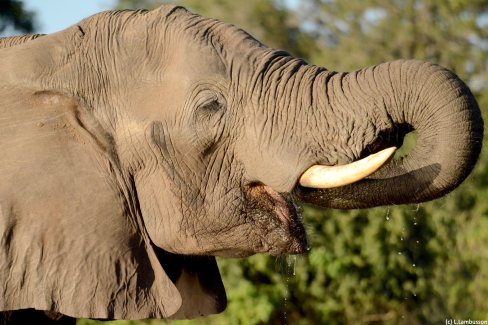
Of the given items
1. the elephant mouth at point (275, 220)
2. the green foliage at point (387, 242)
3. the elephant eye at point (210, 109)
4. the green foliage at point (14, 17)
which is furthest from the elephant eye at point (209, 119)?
the green foliage at point (14, 17)

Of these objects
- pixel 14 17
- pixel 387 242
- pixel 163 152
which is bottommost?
pixel 163 152

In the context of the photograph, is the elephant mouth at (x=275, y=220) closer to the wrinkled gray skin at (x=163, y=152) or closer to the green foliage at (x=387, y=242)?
the wrinkled gray skin at (x=163, y=152)

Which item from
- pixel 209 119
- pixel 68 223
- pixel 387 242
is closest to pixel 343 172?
pixel 209 119

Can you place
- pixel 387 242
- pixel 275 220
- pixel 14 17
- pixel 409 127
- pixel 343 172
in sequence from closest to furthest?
pixel 343 172, pixel 409 127, pixel 275 220, pixel 387 242, pixel 14 17

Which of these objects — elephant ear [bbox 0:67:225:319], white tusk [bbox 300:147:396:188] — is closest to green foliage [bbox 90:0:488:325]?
elephant ear [bbox 0:67:225:319]

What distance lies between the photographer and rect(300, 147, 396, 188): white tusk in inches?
153

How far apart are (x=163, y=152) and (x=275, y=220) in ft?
1.48

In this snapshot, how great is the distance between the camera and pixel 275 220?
4.27 meters

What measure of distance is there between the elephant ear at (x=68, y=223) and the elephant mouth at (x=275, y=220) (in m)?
0.39

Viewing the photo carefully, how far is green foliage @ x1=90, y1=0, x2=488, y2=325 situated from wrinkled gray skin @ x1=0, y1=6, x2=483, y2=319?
582 cm

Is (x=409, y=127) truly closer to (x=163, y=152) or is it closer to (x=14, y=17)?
(x=163, y=152)

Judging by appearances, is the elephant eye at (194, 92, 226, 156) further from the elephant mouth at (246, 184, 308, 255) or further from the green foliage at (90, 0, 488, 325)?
the green foliage at (90, 0, 488, 325)

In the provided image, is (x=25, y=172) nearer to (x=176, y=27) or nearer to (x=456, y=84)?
(x=176, y=27)

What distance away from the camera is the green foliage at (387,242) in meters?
10.5
